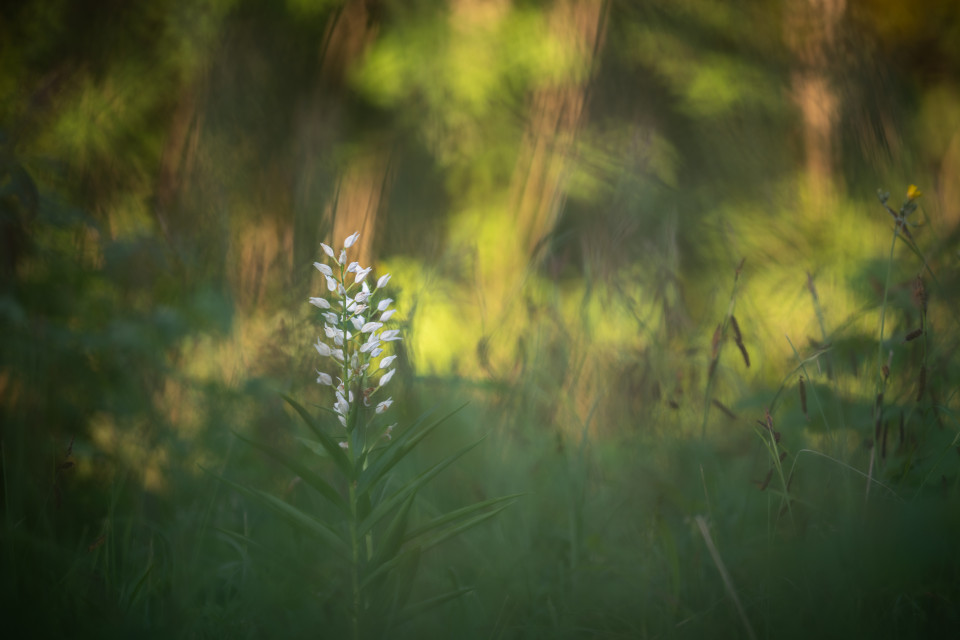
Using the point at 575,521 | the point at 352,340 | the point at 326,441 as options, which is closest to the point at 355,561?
the point at 326,441

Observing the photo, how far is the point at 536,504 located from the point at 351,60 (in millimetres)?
3650

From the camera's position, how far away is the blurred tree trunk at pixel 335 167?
1426 millimetres

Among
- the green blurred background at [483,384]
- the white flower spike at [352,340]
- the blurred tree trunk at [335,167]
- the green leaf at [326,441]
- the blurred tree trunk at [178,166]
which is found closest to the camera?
the green leaf at [326,441]

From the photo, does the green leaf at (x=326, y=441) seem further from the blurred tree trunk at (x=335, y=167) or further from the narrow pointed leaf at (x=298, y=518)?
the blurred tree trunk at (x=335, y=167)

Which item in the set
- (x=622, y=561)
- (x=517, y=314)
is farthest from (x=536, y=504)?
(x=517, y=314)

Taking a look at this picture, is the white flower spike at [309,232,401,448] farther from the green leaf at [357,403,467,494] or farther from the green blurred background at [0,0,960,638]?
the green blurred background at [0,0,960,638]

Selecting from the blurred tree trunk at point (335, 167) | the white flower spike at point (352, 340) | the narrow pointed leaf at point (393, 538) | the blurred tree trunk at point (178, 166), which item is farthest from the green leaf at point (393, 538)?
the blurred tree trunk at point (178, 166)

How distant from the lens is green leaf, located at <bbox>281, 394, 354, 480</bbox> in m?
0.66

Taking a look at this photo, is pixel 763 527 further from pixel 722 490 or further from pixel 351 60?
pixel 351 60

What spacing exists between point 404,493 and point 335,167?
57.0 inches

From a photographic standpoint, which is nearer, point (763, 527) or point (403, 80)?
point (763, 527)

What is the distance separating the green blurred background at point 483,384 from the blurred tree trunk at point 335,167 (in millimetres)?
32

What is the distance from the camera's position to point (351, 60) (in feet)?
13.4

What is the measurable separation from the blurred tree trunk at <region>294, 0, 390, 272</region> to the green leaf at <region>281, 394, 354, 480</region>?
1.77ft
